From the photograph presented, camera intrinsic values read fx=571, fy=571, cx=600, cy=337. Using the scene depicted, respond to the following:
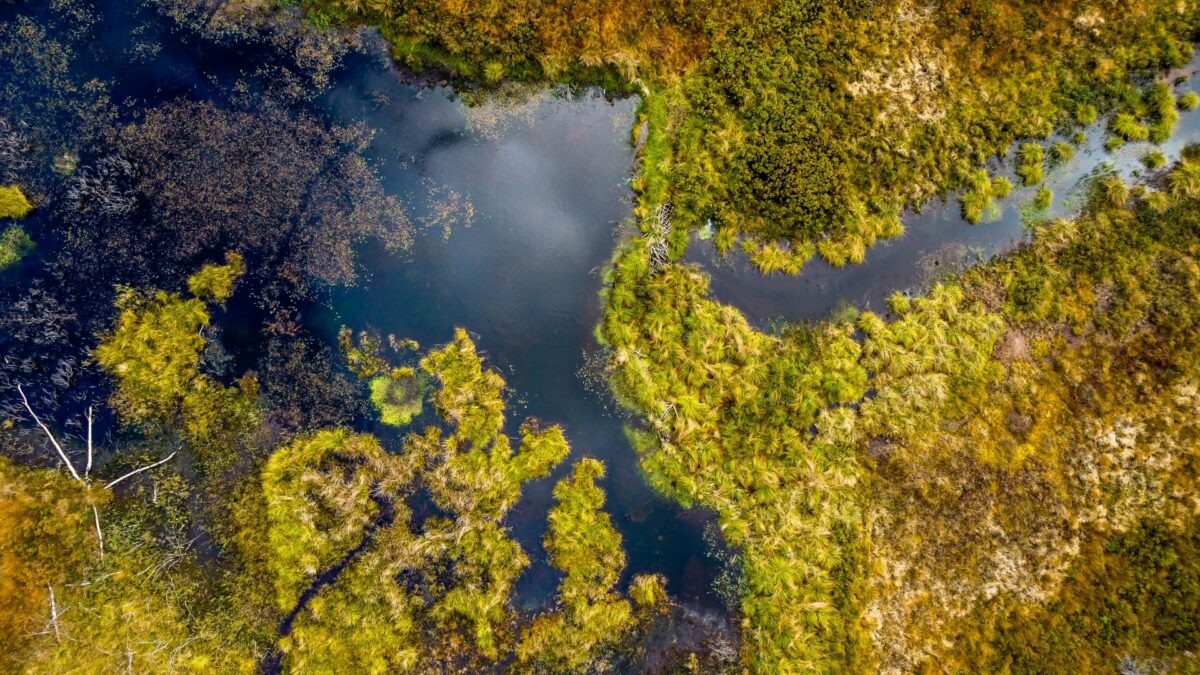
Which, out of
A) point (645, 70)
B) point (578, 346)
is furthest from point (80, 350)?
point (645, 70)

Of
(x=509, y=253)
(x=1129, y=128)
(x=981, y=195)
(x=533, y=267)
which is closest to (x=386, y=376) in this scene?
(x=509, y=253)

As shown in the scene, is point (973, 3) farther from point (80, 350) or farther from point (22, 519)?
point (22, 519)

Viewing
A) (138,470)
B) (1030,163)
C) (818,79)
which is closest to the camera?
(138,470)

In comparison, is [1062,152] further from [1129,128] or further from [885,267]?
[885,267]

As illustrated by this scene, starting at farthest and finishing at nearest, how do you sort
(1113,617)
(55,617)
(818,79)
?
(818,79) → (1113,617) → (55,617)

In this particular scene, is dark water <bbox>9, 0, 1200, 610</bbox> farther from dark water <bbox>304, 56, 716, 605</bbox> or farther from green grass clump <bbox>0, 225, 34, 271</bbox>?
green grass clump <bbox>0, 225, 34, 271</bbox>

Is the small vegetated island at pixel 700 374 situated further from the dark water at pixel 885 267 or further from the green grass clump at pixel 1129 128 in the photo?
the dark water at pixel 885 267

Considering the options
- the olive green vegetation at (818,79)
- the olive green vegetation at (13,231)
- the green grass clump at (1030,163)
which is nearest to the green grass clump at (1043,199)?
the green grass clump at (1030,163)
